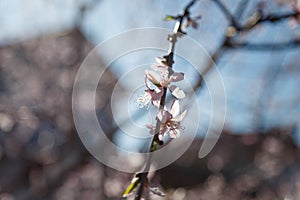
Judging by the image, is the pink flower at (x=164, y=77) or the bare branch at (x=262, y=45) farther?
the bare branch at (x=262, y=45)

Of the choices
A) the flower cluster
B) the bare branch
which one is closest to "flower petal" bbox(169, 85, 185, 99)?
the flower cluster

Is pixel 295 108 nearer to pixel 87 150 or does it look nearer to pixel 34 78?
pixel 87 150

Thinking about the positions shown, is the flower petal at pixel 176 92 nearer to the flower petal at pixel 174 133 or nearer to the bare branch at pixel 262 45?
the flower petal at pixel 174 133

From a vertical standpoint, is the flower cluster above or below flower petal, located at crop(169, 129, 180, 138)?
above

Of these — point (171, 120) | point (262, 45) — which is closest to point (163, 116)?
point (171, 120)

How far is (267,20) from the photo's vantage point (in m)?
1.42

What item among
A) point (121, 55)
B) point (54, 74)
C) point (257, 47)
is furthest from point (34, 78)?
point (257, 47)

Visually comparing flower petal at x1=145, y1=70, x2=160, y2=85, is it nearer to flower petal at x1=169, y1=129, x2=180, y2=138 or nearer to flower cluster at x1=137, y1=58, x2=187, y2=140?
flower cluster at x1=137, y1=58, x2=187, y2=140

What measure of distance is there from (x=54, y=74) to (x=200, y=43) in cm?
349

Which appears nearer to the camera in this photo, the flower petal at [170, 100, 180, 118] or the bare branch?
the flower petal at [170, 100, 180, 118]

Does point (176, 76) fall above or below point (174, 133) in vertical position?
above

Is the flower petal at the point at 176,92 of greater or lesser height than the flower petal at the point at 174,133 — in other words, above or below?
above

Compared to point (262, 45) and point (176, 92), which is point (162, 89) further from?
point (262, 45)

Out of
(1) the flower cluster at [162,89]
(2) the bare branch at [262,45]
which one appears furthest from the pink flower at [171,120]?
(2) the bare branch at [262,45]
